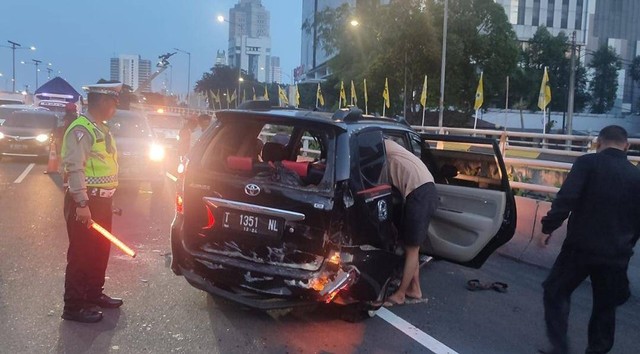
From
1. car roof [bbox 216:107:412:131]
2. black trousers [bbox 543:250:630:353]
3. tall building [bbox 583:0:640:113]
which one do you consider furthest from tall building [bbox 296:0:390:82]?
black trousers [bbox 543:250:630:353]

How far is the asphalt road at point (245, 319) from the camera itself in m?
4.58

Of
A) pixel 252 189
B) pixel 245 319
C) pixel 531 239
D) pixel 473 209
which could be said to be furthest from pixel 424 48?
pixel 252 189

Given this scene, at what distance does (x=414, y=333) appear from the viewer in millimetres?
5020

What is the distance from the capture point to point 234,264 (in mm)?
4785

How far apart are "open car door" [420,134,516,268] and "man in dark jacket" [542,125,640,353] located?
57.0 inches

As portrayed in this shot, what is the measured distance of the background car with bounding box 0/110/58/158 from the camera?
1652 centimetres

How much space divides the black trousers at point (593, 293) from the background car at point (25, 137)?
14.5 meters

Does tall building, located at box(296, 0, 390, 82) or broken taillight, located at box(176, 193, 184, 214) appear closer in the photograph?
broken taillight, located at box(176, 193, 184, 214)

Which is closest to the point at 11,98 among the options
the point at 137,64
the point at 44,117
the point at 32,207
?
the point at 44,117

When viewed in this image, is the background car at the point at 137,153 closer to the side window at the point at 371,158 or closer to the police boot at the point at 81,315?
the police boot at the point at 81,315

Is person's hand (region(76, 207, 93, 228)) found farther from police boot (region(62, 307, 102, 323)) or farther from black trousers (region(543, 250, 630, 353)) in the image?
black trousers (region(543, 250, 630, 353))

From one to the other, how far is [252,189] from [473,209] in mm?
2404

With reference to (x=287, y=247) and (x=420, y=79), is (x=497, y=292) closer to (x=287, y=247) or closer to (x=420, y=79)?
(x=287, y=247)

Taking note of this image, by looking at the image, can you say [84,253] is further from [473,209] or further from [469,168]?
[469,168]
